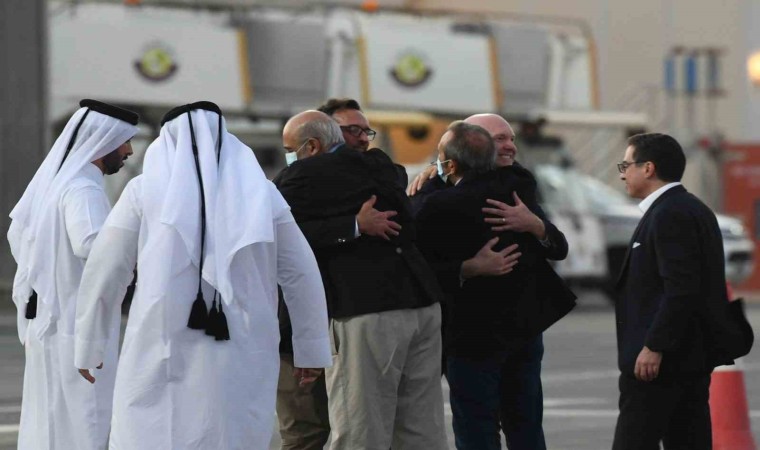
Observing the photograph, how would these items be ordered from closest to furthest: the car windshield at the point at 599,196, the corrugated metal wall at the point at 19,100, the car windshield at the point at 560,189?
the corrugated metal wall at the point at 19,100, the car windshield at the point at 560,189, the car windshield at the point at 599,196

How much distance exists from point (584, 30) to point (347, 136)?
18.9 meters

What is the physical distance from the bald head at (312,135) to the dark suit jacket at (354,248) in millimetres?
121

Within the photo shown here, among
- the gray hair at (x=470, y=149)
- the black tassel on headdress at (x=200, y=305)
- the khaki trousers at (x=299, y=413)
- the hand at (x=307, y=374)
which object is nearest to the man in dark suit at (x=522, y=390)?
the gray hair at (x=470, y=149)

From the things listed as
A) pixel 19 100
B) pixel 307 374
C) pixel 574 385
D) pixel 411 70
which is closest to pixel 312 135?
pixel 307 374

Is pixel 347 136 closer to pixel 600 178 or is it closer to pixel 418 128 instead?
pixel 418 128

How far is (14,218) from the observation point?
7.32 meters

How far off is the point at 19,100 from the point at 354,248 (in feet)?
53.3

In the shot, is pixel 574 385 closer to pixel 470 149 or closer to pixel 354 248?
pixel 470 149

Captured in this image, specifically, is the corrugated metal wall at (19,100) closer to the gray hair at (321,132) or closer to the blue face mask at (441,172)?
the blue face mask at (441,172)

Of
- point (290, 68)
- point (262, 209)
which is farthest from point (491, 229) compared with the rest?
point (290, 68)

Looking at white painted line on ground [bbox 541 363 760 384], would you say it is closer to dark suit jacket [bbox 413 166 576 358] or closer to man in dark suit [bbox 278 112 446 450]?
dark suit jacket [bbox 413 166 576 358]

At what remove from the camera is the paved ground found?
10.3 meters

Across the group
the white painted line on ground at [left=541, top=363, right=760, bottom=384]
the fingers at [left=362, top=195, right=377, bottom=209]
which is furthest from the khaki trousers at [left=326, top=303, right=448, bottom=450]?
the white painted line on ground at [left=541, top=363, right=760, bottom=384]

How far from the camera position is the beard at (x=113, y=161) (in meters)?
7.29
